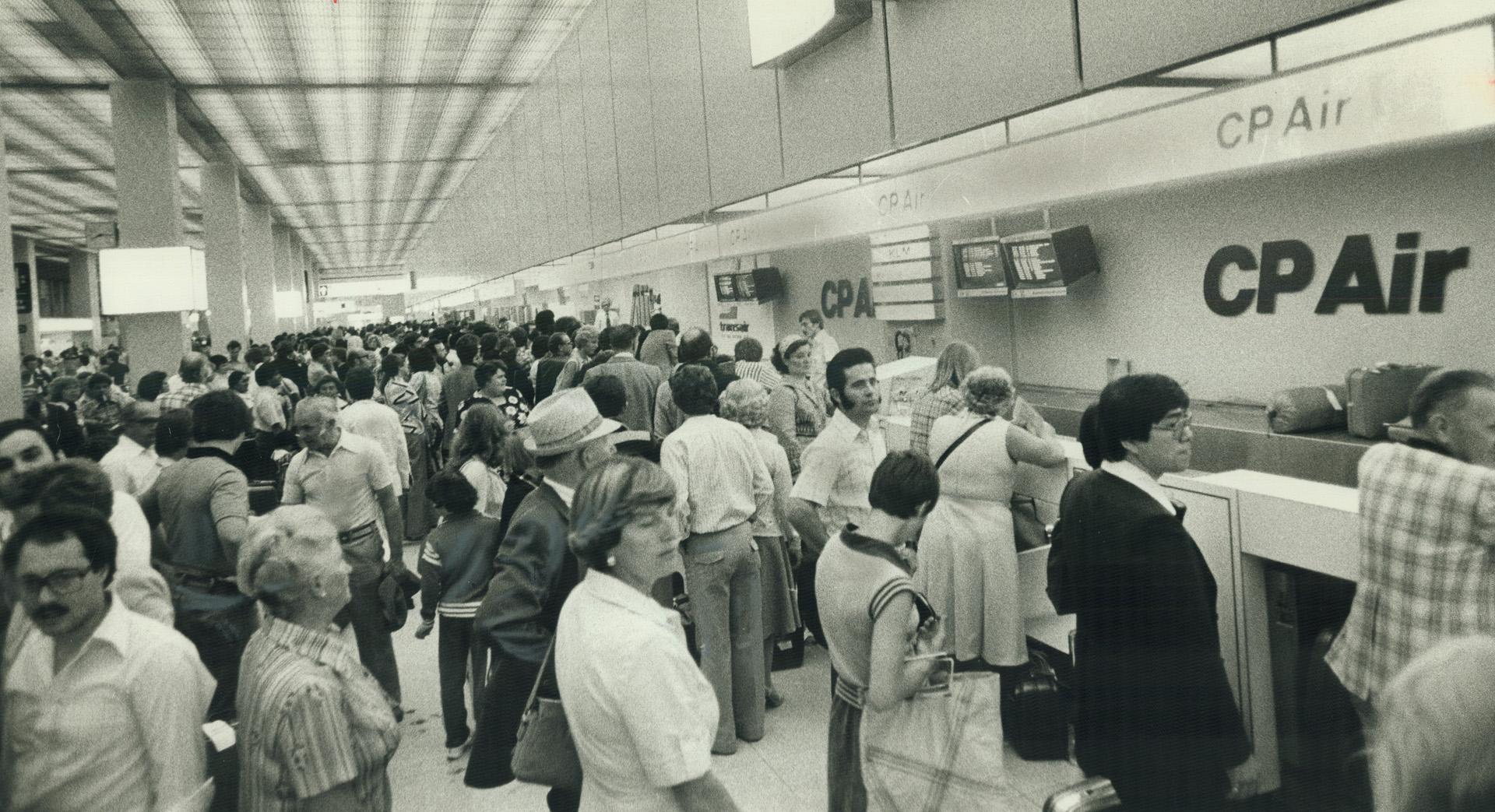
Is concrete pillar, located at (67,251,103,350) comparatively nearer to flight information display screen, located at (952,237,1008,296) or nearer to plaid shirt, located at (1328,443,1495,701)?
flight information display screen, located at (952,237,1008,296)

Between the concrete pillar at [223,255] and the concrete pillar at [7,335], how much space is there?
43.3 ft

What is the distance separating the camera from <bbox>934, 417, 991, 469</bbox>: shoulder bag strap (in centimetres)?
430

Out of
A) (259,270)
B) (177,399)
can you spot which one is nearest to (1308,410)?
(177,399)

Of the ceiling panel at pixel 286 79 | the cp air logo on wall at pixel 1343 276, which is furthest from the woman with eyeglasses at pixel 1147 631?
the ceiling panel at pixel 286 79

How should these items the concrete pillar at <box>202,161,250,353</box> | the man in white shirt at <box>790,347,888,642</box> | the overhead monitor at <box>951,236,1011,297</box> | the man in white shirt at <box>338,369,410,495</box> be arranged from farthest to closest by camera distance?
the concrete pillar at <box>202,161,250,353</box>, the overhead monitor at <box>951,236,1011,297</box>, the man in white shirt at <box>338,369,410,495</box>, the man in white shirt at <box>790,347,888,642</box>

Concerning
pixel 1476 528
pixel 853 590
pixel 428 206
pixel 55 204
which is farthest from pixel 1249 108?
pixel 428 206

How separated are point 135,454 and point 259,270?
86.5ft

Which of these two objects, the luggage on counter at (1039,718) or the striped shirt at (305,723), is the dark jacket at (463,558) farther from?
the luggage on counter at (1039,718)

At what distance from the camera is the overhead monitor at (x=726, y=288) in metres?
13.1

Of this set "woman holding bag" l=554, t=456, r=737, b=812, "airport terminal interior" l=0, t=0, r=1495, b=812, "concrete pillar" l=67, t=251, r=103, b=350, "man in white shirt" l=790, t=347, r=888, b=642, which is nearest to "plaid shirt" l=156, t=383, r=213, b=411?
"airport terminal interior" l=0, t=0, r=1495, b=812

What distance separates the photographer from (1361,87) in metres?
3.75

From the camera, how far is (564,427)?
3.09 m

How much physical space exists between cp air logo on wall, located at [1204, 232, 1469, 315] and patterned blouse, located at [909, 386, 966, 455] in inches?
85.2

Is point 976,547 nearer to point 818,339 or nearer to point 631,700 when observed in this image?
point 631,700
